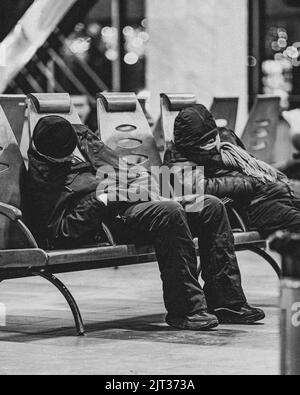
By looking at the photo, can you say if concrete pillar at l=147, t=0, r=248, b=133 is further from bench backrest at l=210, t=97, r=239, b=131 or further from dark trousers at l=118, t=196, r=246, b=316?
dark trousers at l=118, t=196, r=246, b=316

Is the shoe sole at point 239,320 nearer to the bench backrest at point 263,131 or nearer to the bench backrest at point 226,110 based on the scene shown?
the bench backrest at point 226,110

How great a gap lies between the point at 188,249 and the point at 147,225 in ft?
0.88

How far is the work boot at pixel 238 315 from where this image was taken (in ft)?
22.7

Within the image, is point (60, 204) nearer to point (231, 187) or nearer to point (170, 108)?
point (231, 187)

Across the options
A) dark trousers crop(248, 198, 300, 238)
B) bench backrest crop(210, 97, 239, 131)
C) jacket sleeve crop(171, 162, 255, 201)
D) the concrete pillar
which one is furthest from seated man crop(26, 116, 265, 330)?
the concrete pillar

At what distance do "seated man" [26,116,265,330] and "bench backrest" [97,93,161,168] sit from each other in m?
0.85

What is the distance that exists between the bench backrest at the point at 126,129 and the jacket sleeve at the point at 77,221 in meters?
1.07

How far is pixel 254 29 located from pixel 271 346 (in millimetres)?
11269

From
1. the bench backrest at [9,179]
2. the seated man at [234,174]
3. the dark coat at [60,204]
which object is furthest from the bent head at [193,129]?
the bench backrest at [9,179]

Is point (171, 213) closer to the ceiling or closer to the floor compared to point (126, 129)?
closer to the floor

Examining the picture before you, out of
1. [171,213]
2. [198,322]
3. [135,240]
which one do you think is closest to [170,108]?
[135,240]

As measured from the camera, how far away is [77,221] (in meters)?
6.68

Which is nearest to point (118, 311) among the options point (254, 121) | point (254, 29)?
point (254, 121)

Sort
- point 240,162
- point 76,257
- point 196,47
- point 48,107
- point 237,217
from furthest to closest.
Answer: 1. point 196,47
2. point 237,217
3. point 240,162
4. point 48,107
5. point 76,257
